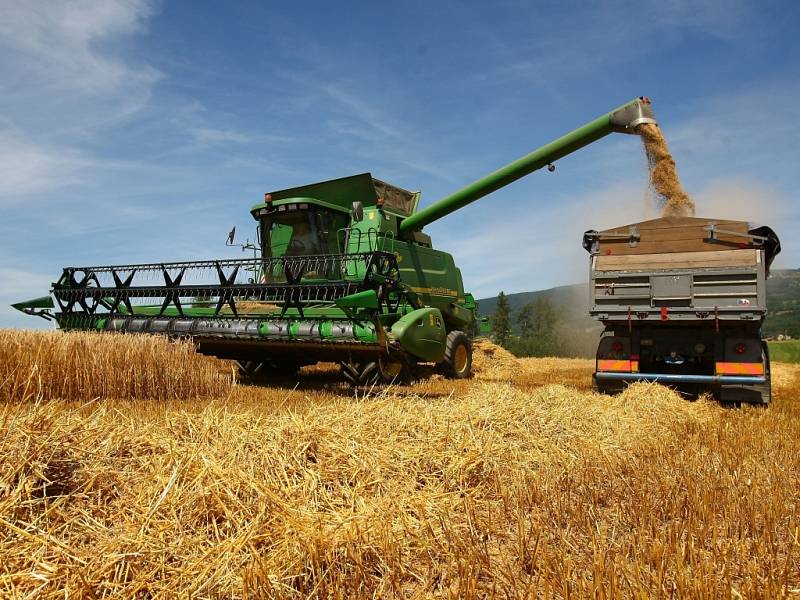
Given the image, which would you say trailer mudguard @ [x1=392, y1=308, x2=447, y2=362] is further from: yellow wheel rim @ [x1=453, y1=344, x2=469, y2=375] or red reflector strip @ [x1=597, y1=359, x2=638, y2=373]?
yellow wheel rim @ [x1=453, y1=344, x2=469, y2=375]

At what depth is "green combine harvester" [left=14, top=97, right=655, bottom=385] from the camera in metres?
6.55

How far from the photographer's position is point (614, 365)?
696 cm

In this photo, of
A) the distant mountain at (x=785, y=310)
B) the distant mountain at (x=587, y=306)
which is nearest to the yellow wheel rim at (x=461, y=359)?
the distant mountain at (x=587, y=306)

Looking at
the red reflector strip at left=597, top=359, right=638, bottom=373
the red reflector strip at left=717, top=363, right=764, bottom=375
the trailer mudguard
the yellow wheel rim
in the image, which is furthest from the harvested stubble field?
the yellow wheel rim

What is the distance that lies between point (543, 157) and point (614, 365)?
3139 millimetres

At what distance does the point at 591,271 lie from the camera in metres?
6.99

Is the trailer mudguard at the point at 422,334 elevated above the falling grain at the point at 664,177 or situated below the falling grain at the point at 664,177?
below

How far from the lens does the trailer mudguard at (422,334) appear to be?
20.8 feet

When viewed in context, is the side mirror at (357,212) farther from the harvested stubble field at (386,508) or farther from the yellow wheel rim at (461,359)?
the harvested stubble field at (386,508)

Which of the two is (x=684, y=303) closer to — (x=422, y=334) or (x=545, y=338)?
(x=422, y=334)

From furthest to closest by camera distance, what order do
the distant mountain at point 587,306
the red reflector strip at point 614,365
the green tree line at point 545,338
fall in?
the green tree line at point 545,338 < the distant mountain at point 587,306 < the red reflector strip at point 614,365

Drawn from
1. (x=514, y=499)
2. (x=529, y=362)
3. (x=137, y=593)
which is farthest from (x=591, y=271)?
(x=529, y=362)

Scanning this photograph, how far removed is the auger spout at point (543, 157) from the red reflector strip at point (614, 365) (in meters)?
3.02

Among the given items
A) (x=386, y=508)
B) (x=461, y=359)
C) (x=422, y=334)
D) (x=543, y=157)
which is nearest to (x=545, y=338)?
(x=461, y=359)
